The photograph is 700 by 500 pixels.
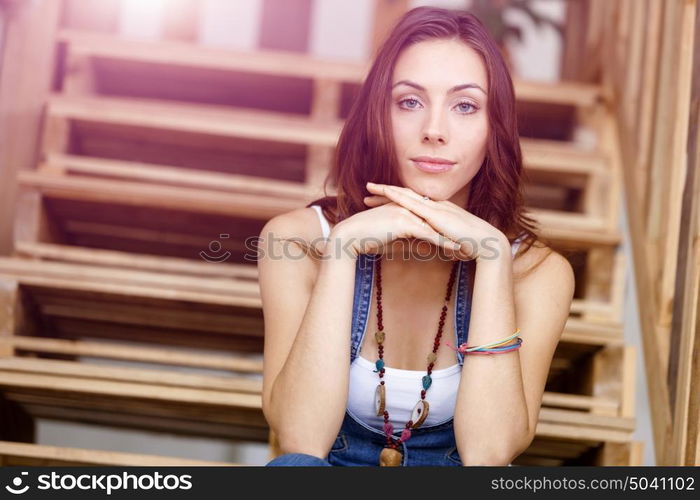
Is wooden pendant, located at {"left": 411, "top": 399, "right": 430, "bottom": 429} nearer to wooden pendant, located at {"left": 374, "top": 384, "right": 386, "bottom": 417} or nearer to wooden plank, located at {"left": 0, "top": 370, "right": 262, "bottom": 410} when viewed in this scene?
wooden pendant, located at {"left": 374, "top": 384, "right": 386, "bottom": 417}

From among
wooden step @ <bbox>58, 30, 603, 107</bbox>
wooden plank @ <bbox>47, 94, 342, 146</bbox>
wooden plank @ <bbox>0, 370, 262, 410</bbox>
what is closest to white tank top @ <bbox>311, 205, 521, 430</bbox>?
wooden plank @ <bbox>0, 370, 262, 410</bbox>

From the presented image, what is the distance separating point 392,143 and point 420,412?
0.44 metres

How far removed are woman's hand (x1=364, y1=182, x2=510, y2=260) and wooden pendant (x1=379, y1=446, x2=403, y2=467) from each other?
1.07 feet

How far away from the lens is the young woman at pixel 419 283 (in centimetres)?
136

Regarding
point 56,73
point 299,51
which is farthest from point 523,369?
point 299,51

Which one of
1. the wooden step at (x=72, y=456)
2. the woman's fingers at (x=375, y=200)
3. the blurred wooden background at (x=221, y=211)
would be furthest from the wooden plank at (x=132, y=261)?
the woman's fingers at (x=375, y=200)

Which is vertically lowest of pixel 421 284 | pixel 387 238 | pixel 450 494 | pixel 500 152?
pixel 450 494

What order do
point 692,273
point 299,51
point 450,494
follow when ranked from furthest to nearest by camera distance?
point 299,51 < point 692,273 < point 450,494

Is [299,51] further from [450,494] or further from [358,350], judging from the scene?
[450,494]

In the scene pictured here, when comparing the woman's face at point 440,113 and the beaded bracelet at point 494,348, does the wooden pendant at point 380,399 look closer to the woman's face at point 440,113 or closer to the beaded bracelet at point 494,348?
the beaded bracelet at point 494,348

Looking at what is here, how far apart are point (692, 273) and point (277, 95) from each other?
155 cm

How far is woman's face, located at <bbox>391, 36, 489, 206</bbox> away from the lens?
148 cm

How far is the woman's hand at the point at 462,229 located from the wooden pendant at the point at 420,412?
24cm

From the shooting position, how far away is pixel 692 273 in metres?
1.54
